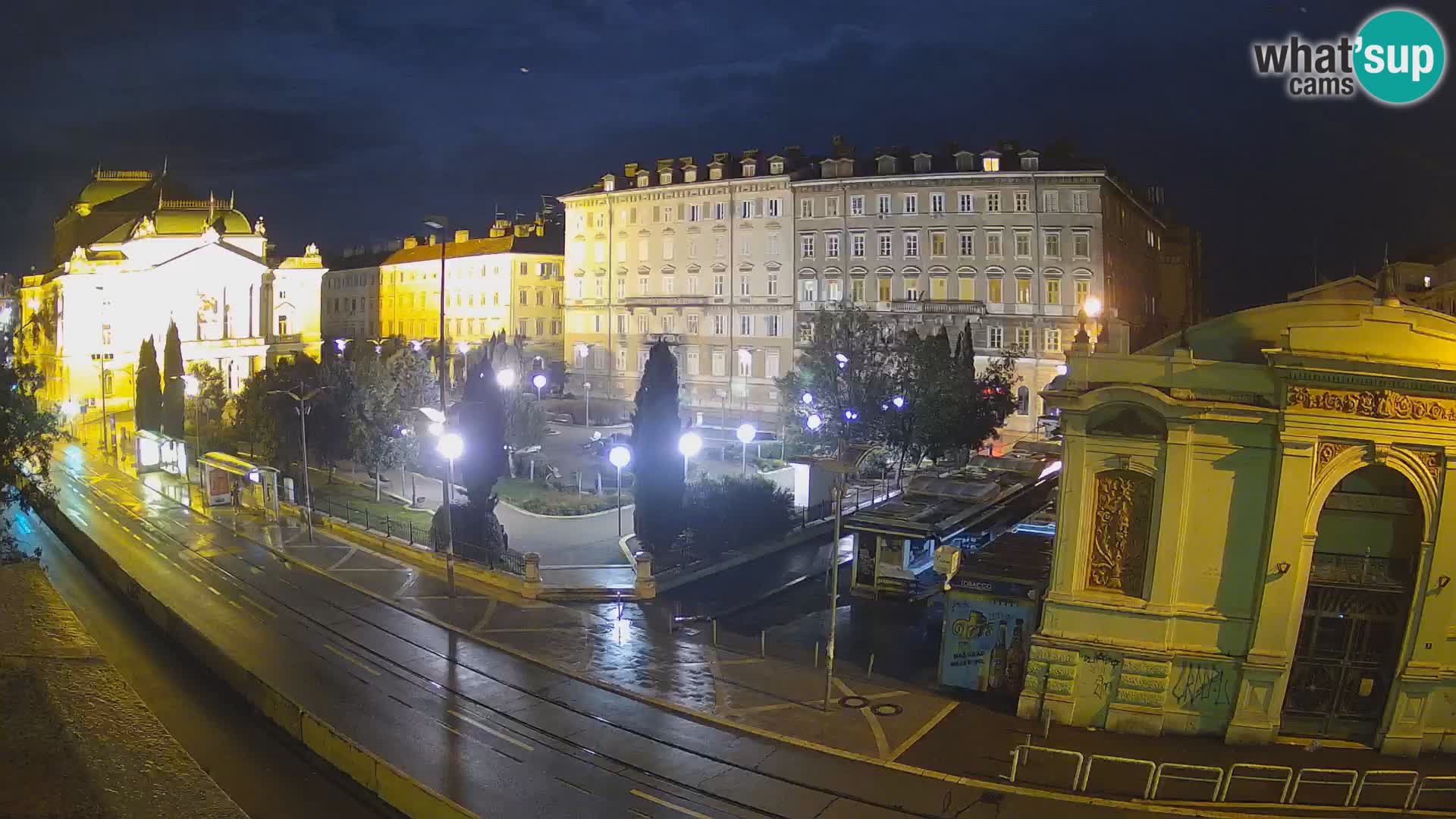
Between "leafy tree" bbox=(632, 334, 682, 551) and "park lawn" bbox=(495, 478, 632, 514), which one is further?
"park lawn" bbox=(495, 478, 632, 514)

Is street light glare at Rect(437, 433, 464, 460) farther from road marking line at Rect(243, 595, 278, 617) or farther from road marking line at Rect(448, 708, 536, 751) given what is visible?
road marking line at Rect(448, 708, 536, 751)

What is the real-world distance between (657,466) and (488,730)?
1343cm

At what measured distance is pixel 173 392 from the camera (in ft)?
174

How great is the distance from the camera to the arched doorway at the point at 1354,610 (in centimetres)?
1648

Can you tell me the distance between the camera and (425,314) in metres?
88.9

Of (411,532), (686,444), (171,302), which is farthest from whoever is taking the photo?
(171,302)

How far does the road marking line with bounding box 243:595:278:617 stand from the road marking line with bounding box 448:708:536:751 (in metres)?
8.42

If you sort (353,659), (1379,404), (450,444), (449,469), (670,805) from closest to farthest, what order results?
1. (670,805)
2. (1379,404)
3. (353,659)
4. (450,444)
5. (449,469)

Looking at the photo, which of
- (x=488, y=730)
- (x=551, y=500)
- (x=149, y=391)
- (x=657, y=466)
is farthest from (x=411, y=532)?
(x=149, y=391)

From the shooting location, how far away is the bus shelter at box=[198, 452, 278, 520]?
117ft

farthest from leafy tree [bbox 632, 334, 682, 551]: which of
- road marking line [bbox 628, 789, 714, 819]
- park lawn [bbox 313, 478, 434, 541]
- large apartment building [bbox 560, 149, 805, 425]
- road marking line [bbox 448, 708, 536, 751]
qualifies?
large apartment building [bbox 560, 149, 805, 425]

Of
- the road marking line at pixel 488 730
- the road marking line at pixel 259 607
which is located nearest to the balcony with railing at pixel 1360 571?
the road marking line at pixel 488 730

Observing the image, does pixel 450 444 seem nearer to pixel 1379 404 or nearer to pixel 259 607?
pixel 259 607

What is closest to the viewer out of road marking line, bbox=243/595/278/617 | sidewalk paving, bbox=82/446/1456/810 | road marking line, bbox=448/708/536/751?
sidewalk paving, bbox=82/446/1456/810
